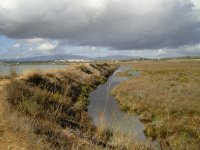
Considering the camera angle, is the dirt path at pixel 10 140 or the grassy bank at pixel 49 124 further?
the grassy bank at pixel 49 124

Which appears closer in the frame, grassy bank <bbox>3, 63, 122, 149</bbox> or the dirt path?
the dirt path

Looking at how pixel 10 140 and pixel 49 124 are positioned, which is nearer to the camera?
pixel 10 140

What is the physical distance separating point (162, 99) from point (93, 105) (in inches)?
310

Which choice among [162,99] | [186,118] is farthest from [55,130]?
[162,99]

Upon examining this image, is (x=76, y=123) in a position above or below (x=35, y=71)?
below

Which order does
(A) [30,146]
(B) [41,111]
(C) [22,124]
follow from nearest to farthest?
(A) [30,146]
(C) [22,124]
(B) [41,111]

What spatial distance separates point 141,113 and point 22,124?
2099cm

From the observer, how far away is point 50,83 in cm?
3334

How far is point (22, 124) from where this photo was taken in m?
11.4

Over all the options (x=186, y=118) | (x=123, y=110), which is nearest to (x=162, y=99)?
(x=123, y=110)

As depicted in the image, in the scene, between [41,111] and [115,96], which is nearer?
[41,111]

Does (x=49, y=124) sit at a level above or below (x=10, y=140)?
below

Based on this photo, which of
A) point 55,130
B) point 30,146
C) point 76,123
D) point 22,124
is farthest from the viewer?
point 76,123

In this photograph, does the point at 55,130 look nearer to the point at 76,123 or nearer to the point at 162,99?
the point at 76,123
